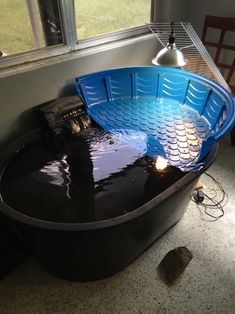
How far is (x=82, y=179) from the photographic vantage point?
1364 mm

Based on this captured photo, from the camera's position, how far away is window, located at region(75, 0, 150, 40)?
1744 mm

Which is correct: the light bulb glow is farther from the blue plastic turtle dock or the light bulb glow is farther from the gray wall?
the gray wall

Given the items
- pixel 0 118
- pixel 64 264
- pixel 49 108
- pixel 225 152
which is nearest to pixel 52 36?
pixel 49 108

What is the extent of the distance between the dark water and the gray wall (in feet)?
0.60

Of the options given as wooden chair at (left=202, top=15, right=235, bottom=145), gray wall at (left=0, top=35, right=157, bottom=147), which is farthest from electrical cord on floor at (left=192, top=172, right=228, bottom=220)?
gray wall at (left=0, top=35, right=157, bottom=147)

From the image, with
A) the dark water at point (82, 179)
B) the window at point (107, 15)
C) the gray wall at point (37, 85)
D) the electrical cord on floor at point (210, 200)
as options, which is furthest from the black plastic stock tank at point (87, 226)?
the window at point (107, 15)

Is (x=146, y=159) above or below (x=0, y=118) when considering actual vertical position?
below

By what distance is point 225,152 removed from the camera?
222 cm

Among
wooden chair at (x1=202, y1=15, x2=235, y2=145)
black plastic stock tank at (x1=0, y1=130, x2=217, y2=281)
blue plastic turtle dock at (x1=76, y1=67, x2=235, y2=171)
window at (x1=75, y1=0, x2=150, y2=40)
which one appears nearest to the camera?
black plastic stock tank at (x1=0, y1=130, x2=217, y2=281)

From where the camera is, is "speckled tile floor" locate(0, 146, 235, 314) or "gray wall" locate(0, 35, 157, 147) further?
"gray wall" locate(0, 35, 157, 147)

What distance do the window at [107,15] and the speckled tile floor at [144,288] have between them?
59.3 inches

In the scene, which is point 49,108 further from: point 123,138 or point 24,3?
point 24,3

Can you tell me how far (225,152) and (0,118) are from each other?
1771mm

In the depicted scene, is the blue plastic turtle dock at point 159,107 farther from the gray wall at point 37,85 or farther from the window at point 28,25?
the window at point 28,25
